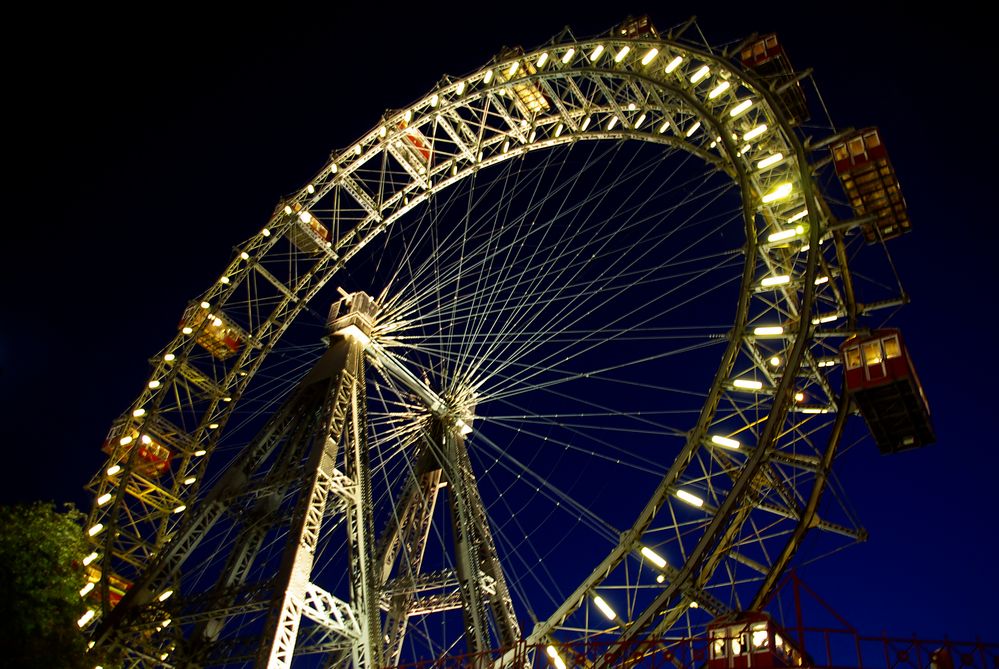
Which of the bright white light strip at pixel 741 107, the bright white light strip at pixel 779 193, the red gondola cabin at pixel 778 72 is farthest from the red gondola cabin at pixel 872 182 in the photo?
the bright white light strip at pixel 741 107

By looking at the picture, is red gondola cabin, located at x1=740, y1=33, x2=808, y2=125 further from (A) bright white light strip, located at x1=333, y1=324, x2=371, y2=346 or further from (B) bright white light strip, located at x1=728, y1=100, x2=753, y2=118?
(A) bright white light strip, located at x1=333, y1=324, x2=371, y2=346

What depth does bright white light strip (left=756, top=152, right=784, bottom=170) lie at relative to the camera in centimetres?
2248

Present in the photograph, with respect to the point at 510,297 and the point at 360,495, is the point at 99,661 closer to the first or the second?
the point at 360,495

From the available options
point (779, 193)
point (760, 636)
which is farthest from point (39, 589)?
point (779, 193)

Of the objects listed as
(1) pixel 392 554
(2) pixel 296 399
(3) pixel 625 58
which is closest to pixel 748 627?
(1) pixel 392 554

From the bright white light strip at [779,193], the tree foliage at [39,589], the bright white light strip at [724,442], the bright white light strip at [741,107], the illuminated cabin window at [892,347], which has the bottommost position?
the tree foliage at [39,589]

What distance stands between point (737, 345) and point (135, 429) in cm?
2040

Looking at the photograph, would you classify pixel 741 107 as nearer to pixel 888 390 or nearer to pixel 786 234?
pixel 786 234

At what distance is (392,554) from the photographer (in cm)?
2600

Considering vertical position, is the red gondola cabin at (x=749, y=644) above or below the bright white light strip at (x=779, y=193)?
below

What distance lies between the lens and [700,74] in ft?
79.0

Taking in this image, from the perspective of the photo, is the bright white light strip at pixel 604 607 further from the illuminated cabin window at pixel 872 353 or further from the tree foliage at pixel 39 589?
the tree foliage at pixel 39 589

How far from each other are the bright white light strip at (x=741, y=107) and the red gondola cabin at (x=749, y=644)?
1286 centimetres

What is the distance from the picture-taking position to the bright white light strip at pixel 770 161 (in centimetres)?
2248
